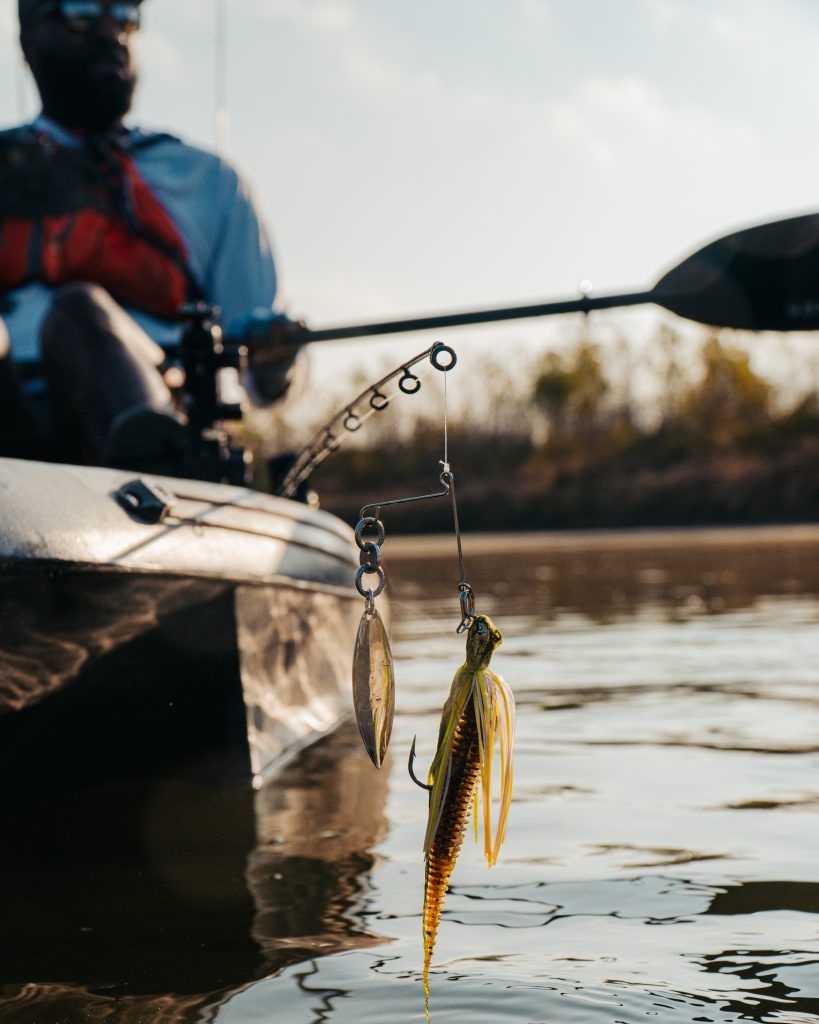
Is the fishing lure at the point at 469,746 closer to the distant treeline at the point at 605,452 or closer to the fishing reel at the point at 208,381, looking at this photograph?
the fishing reel at the point at 208,381

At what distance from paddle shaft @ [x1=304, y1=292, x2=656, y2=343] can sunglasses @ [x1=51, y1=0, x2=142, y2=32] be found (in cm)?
146

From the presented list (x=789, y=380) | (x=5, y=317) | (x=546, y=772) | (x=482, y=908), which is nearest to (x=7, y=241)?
(x=5, y=317)

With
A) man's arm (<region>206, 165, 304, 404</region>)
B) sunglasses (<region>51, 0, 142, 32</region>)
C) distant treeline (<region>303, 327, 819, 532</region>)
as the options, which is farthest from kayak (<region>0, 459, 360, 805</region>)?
distant treeline (<region>303, 327, 819, 532</region>)

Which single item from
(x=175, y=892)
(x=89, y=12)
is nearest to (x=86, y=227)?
(x=89, y=12)

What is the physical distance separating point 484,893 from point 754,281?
60.8 inches

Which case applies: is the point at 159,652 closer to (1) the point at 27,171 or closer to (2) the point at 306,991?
(2) the point at 306,991

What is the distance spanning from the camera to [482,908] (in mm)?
2596

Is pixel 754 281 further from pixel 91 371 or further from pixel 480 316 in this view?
pixel 91 371

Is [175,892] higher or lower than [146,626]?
lower

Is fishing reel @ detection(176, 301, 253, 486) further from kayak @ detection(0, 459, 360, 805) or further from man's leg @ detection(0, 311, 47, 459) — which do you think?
man's leg @ detection(0, 311, 47, 459)

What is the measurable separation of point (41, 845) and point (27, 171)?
2206 millimetres

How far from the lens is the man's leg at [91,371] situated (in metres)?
3.69

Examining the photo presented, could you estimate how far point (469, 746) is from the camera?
1672mm

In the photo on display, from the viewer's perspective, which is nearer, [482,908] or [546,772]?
[482,908]
